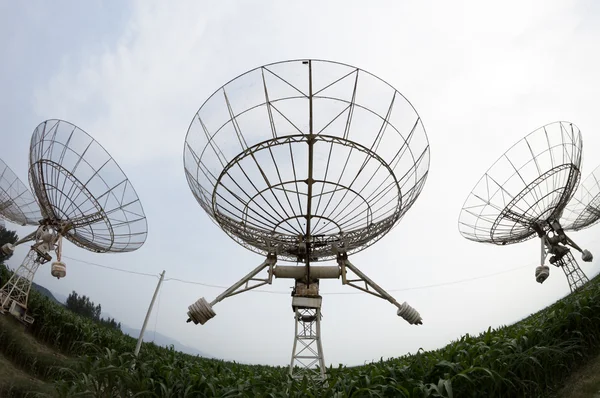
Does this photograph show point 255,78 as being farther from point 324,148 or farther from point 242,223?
point 242,223

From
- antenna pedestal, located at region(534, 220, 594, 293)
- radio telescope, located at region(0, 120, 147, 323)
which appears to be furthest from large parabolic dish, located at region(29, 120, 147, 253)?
antenna pedestal, located at region(534, 220, 594, 293)

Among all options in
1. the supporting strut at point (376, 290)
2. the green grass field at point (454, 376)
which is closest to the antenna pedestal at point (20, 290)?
the green grass field at point (454, 376)

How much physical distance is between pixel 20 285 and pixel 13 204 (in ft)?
20.7

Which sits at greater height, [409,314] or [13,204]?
[13,204]

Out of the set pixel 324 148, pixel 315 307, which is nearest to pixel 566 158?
pixel 324 148

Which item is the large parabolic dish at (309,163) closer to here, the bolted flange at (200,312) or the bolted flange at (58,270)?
the bolted flange at (200,312)

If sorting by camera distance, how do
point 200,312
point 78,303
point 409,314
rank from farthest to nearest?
point 78,303, point 409,314, point 200,312

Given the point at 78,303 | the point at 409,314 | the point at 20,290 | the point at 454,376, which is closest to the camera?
the point at 454,376

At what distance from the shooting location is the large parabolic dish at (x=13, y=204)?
22.3 m

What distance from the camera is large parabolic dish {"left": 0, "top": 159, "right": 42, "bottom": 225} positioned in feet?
73.3

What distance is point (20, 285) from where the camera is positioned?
735 inches

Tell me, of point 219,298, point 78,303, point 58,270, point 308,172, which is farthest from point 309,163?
point 78,303

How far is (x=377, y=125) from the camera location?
12.9 metres

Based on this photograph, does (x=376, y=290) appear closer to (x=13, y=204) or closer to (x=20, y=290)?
(x=20, y=290)
